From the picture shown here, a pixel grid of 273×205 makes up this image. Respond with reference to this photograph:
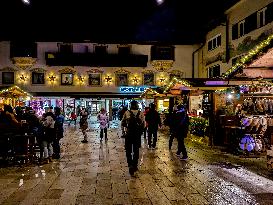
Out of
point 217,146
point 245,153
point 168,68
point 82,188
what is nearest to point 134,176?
point 82,188

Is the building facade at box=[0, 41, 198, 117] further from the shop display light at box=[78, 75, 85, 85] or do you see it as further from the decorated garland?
the decorated garland

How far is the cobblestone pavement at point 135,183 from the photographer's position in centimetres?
685

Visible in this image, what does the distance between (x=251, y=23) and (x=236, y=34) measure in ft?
8.34

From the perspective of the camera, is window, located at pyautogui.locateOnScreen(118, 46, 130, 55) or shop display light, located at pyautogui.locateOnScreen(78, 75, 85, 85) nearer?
shop display light, located at pyautogui.locateOnScreen(78, 75, 85, 85)

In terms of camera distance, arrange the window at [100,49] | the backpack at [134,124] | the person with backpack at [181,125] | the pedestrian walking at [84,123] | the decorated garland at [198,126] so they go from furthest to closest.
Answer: the window at [100,49]
the pedestrian walking at [84,123]
the decorated garland at [198,126]
the person with backpack at [181,125]
the backpack at [134,124]

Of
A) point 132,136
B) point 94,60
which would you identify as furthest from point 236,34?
point 132,136

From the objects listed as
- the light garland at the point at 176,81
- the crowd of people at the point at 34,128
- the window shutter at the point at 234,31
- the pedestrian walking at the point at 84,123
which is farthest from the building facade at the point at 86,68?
the crowd of people at the point at 34,128

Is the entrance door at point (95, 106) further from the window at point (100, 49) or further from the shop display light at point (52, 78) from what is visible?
the window at point (100, 49)

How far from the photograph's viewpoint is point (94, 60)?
34.5m

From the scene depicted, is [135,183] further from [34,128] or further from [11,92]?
[11,92]

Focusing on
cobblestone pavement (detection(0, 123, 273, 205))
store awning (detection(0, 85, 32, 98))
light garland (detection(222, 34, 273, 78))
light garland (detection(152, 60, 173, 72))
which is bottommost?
cobblestone pavement (detection(0, 123, 273, 205))

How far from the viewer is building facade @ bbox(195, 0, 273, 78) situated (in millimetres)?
19594

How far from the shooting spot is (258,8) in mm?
20156

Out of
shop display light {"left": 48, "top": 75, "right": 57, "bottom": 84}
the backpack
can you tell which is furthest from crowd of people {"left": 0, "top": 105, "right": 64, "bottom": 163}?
shop display light {"left": 48, "top": 75, "right": 57, "bottom": 84}
